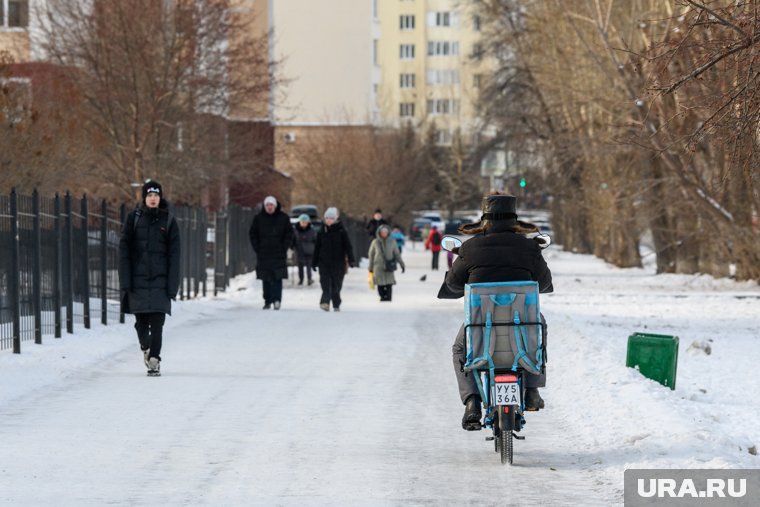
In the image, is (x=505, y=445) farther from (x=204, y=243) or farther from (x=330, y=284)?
(x=204, y=243)

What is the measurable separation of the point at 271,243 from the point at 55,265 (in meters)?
8.04

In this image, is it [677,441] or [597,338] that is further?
[597,338]

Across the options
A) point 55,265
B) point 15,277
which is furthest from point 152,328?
point 55,265

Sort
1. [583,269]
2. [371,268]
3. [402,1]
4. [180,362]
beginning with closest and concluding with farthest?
[180,362]
[371,268]
[583,269]
[402,1]

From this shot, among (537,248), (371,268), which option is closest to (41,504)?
(537,248)

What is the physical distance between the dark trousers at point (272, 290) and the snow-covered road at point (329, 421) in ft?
14.8

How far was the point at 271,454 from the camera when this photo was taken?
34.6 feet

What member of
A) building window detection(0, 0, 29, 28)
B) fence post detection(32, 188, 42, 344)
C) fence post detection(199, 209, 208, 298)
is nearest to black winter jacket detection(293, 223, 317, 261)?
fence post detection(199, 209, 208, 298)

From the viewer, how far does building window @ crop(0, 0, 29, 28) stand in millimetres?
46828

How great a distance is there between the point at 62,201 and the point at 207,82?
20.1 meters

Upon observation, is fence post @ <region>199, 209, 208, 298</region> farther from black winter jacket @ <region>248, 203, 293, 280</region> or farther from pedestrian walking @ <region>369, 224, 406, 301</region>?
black winter jacket @ <region>248, 203, 293, 280</region>

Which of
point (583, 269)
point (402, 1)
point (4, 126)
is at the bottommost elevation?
point (583, 269)

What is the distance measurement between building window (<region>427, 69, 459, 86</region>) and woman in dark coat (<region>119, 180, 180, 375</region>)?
5164 inches

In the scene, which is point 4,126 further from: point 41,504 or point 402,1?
point 402,1
